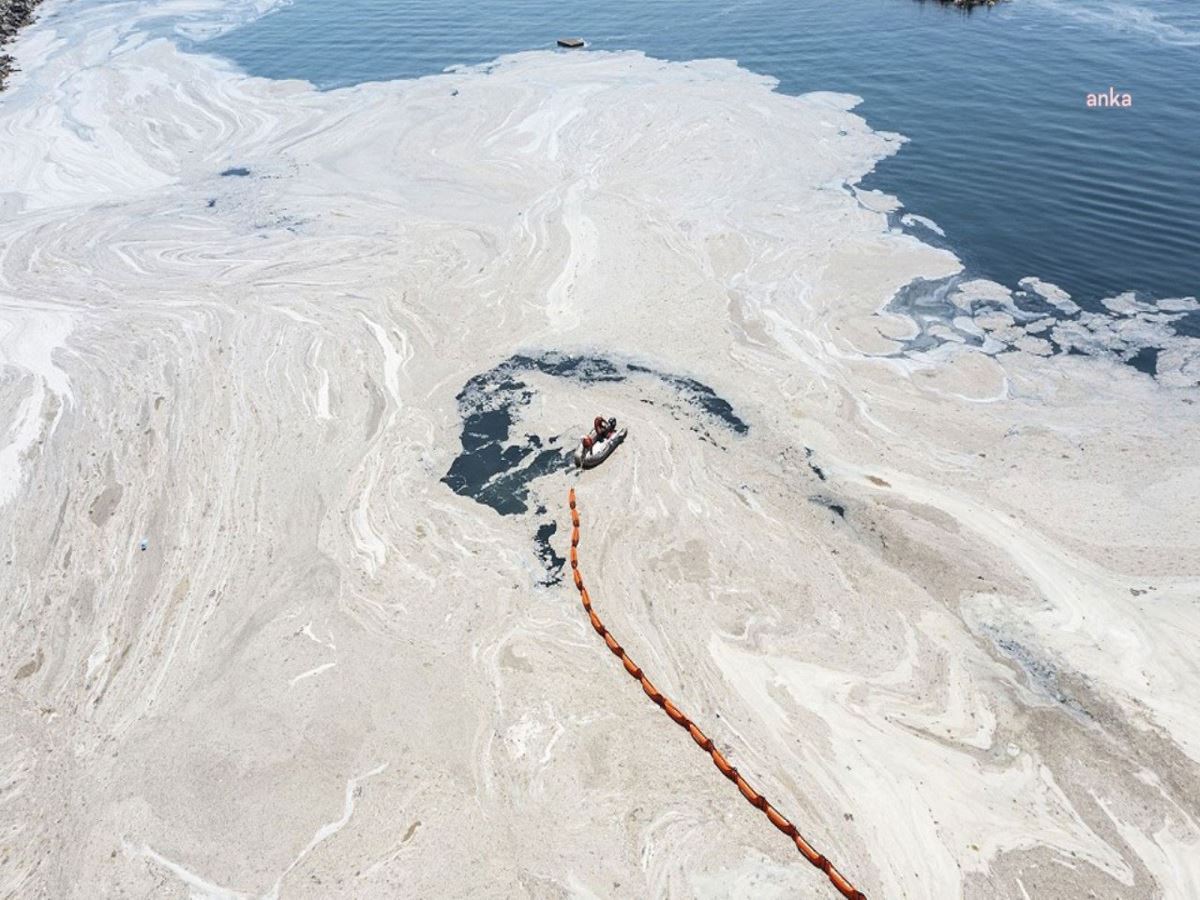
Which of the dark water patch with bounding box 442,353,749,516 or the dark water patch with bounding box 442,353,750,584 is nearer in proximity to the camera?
the dark water patch with bounding box 442,353,750,584

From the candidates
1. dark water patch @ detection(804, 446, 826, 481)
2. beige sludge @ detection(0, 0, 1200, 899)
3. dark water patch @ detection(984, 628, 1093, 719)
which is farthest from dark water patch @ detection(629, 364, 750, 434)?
dark water patch @ detection(984, 628, 1093, 719)

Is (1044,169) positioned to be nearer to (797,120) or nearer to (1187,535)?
(797,120)

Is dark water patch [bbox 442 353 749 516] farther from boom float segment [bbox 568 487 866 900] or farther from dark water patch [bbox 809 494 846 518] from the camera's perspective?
boom float segment [bbox 568 487 866 900]

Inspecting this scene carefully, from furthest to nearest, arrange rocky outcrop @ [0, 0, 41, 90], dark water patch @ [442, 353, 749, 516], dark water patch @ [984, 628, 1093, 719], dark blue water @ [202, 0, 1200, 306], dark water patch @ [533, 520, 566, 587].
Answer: rocky outcrop @ [0, 0, 41, 90], dark blue water @ [202, 0, 1200, 306], dark water patch @ [442, 353, 749, 516], dark water patch @ [533, 520, 566, 587], dark water patch @ [984, 628, 1093, 719]

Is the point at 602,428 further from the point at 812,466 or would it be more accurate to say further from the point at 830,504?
the point at 830,504

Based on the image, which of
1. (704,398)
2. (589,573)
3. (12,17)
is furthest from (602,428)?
(12,17)

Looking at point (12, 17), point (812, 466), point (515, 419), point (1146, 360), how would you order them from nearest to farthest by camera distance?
point (812, 466)
point (515, 419)
point (1146, 360)
point (12, 17)
